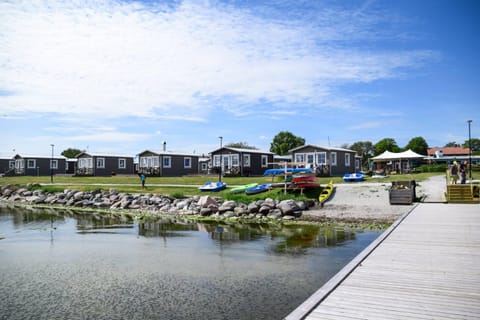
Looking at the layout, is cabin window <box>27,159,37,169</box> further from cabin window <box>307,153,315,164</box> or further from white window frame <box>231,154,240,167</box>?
cabin window <box>307,153,315,164</box>

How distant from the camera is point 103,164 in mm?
52656

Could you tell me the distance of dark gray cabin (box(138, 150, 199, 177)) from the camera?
152 ft

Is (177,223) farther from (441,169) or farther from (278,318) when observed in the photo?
(441,169)

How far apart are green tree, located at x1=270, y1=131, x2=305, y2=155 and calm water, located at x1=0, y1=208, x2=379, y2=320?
62102 mm

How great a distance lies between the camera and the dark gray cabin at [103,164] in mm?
52281

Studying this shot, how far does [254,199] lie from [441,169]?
3324cm

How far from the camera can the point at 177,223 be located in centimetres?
2009

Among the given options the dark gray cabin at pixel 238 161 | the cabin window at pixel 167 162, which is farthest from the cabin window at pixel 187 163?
the dark gray cabin at pixel 238 161

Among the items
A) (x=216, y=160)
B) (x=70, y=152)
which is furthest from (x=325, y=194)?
(x=70, y=152)

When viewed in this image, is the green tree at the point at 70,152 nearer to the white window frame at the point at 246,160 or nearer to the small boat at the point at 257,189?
the white window frame at the point at 246,160

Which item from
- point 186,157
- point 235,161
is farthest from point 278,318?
point 186,157

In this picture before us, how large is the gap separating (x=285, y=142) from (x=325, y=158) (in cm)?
4247

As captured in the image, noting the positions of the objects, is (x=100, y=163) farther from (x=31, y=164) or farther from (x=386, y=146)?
(x=386, y=146)

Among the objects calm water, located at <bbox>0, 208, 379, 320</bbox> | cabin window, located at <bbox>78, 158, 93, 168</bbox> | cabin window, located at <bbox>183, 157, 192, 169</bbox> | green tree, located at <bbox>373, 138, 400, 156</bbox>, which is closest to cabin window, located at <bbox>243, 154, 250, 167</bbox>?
cabin window, located at <bbox>183, 157, 192, 169</bbox>
